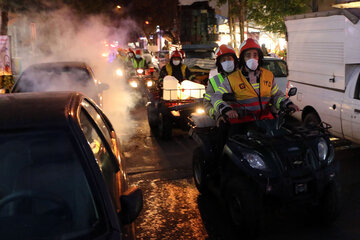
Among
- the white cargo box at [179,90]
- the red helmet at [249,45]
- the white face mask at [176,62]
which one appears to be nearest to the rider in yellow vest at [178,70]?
the white face mask at [176,62]

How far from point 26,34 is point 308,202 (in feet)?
91.6

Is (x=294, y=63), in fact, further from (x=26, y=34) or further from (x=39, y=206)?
(x=26, y=34)

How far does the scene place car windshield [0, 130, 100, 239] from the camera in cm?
221

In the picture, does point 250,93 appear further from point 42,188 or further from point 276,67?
point 276,67

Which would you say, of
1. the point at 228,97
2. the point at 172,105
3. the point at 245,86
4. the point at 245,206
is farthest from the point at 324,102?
the point at 245,206

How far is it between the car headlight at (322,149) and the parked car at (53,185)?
244cm

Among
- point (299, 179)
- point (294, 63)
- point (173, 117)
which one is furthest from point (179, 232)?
point (294, 63)

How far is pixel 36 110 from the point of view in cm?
251

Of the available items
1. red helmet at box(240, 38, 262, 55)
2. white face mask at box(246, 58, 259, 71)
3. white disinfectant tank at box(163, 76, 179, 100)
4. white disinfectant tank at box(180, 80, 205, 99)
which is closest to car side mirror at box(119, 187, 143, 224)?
white face mask at box(246, 58, 259, 71)

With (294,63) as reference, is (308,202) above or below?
below

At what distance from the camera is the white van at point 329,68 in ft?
23.5

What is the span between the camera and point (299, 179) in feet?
13.2

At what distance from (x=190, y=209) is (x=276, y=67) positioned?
733 cm

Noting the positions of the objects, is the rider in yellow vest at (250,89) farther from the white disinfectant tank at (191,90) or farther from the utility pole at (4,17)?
the utility pole at (4,17)
